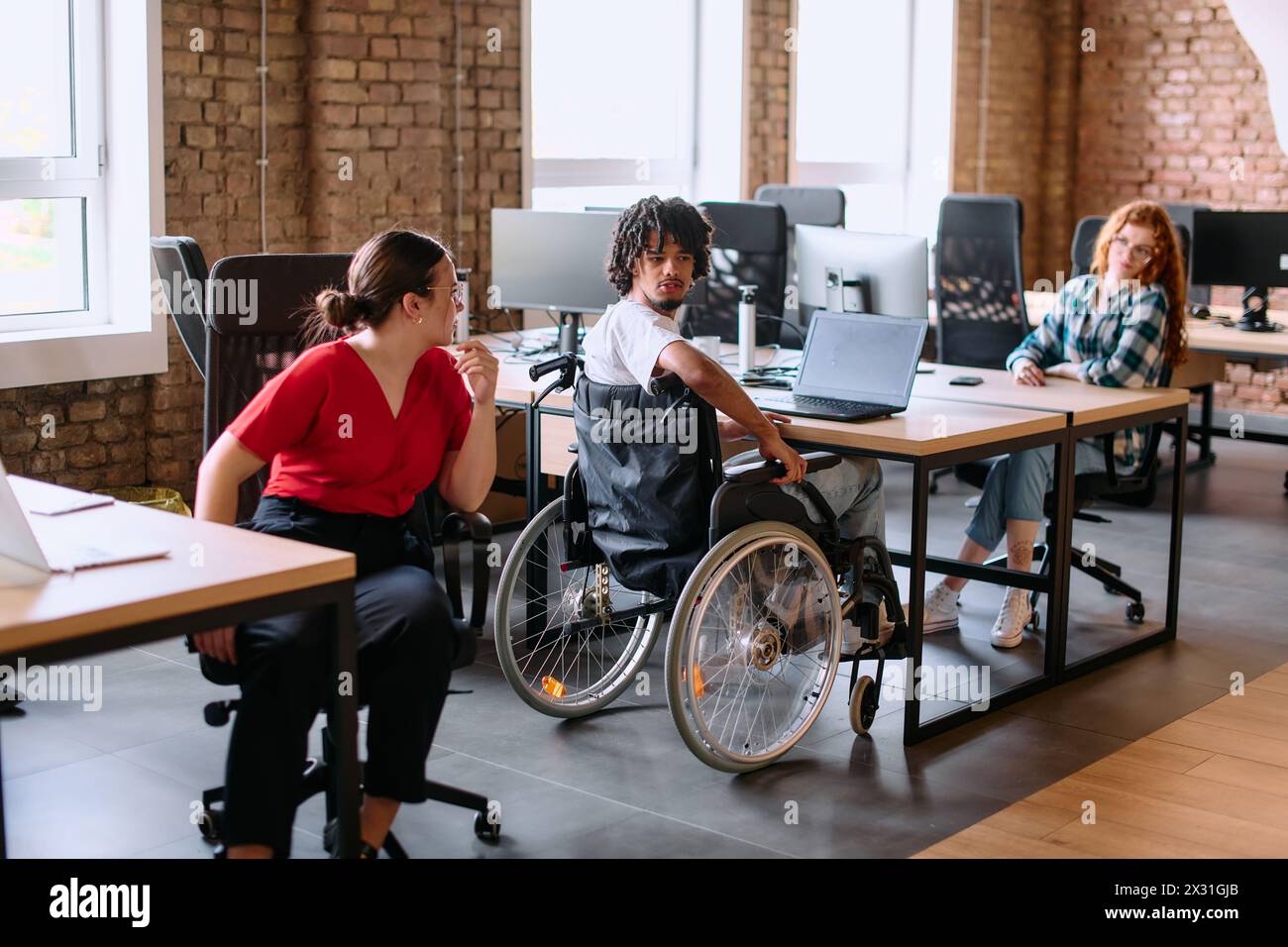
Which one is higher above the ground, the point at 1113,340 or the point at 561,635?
the point at 1113,340

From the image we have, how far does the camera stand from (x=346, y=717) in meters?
2.21

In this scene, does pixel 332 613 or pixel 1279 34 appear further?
pixel 1279 34

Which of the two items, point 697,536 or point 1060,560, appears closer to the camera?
point 697,536

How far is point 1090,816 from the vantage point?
301cm

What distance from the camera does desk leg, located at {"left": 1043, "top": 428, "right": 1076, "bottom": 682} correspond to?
374 cm

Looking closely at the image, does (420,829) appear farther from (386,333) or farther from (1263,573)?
(1263,573)

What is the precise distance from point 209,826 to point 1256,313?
477 centimetres

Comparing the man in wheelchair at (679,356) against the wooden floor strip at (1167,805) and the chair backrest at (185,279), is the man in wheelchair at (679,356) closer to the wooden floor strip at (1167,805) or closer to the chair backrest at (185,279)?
the wooden floor strip at (1167,805)

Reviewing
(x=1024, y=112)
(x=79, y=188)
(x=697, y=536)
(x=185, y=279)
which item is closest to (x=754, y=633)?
(x=697, y=536)

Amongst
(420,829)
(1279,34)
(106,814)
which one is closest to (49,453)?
(106,814)

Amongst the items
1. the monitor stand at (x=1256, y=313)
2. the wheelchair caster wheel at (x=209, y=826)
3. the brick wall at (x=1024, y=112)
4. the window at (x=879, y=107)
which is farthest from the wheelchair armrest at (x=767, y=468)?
the brick wall at (x=1024, y=112)

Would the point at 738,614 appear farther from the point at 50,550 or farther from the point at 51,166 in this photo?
the point at 51,166

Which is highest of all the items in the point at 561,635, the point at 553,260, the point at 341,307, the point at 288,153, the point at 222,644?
the point at 288,153

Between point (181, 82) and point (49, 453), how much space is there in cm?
124
